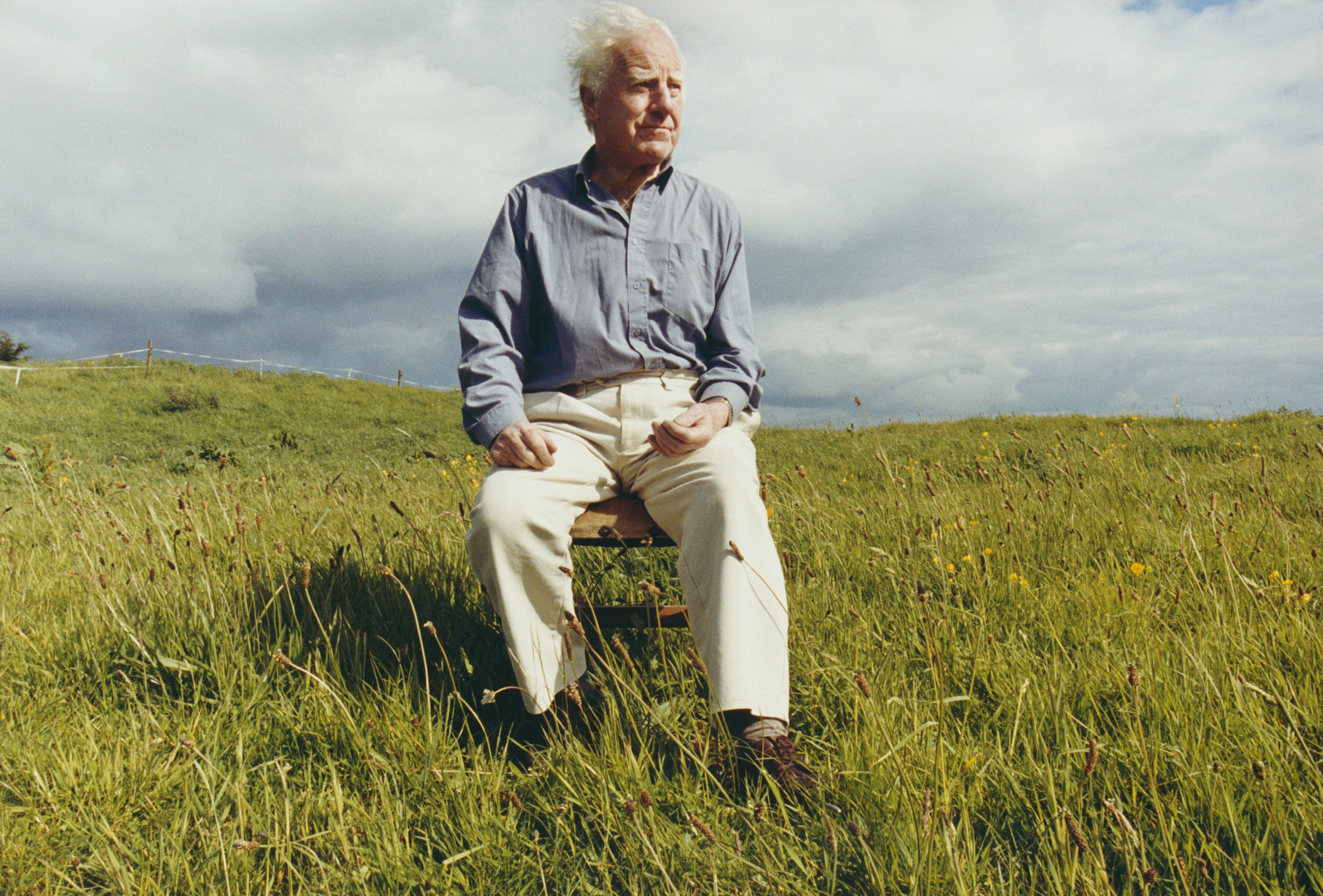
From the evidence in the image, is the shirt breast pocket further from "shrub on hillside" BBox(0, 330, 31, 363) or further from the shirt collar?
"shrub on hillside" BBox(0, 330, 31, 363)

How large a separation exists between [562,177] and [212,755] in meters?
2.18

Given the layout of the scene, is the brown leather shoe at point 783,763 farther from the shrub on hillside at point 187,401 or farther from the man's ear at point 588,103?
the shrub on hillside at point 187,401

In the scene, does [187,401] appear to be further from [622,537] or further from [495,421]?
[622,537]

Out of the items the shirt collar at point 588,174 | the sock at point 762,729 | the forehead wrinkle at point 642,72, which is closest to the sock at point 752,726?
the sock at point 762,729

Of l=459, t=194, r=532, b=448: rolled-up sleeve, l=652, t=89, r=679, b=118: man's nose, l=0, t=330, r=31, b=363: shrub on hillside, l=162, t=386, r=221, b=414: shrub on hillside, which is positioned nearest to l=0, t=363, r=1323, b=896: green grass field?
l=459, t=194, r=532, b=448: rolled-up sleeve

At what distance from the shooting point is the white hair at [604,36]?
8.54 feet

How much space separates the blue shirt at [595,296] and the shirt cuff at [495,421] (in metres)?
0.07

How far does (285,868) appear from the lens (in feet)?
5.51

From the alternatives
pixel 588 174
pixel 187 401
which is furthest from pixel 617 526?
pixel 187 401

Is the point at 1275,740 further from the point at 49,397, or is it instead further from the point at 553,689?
the point at 49,397

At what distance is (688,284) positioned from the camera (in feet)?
8.96

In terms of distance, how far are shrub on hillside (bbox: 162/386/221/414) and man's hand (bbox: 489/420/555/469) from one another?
2119cm

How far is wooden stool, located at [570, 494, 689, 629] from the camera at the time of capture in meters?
2.39

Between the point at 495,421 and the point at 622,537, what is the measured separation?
1.82 ft
